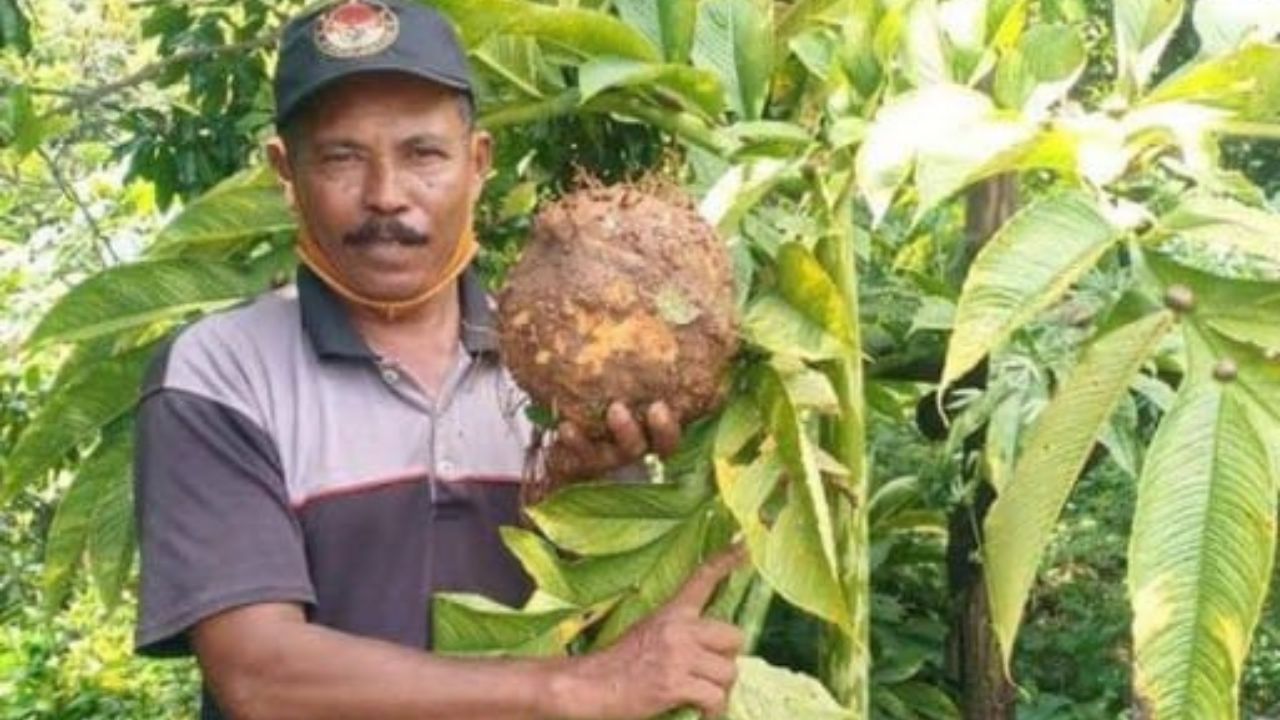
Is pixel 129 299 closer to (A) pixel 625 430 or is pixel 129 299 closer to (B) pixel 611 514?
(B) pixel 611 514

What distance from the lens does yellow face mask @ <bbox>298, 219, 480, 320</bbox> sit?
6.06 feet

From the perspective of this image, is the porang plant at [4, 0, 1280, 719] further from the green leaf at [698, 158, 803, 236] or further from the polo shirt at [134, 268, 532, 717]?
the polo shirt at [134, 268, 532, 717]

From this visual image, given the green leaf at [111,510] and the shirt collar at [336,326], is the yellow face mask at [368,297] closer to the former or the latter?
the shirt collar at [336,326]

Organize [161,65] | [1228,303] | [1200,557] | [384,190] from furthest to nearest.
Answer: [161,65]
[384,190]
[1228,303]
[1200,557]

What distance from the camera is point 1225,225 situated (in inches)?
59.9

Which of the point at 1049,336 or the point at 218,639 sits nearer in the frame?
the point at 218,639

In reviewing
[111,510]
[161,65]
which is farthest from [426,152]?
[161,65]

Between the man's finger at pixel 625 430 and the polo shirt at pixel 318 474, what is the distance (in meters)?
0.23

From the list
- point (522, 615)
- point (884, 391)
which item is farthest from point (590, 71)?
point (884, 391)

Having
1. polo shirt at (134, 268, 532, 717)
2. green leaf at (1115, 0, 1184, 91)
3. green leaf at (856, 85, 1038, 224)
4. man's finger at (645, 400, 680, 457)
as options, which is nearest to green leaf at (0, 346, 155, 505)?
polo shirt at (134, 268, 532, 717)

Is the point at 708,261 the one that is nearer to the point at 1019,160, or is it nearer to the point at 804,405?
the point at 804,405

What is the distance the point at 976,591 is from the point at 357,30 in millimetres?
1374

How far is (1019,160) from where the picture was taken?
1512mm

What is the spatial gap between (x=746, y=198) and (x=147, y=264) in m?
0.79
